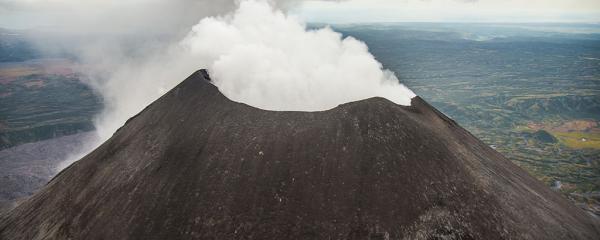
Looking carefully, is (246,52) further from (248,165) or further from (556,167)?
(556,167)

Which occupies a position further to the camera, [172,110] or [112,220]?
[172,110]

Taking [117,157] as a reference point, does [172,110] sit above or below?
above

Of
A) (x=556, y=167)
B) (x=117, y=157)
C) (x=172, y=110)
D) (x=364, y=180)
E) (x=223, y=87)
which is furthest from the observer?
(x=556, y=167)

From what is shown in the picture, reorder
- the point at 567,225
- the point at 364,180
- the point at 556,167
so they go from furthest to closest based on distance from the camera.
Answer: the point at 556,167 → the point at 567,225 → the point at 364,180

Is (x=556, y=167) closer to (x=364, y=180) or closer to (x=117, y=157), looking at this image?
(x=364, y=180)

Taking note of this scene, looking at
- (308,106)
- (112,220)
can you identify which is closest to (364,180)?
(308,106)

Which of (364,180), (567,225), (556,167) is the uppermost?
(364,180)
